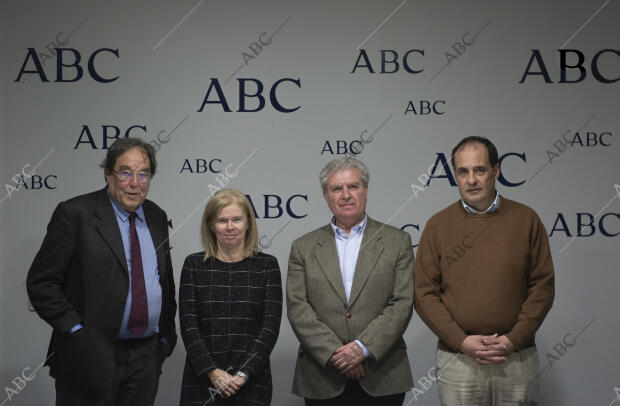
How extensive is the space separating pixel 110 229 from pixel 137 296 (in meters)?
0.28

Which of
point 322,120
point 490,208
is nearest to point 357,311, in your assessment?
point 490,208

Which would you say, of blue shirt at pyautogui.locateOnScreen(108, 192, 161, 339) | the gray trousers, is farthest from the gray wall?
the gray trousers

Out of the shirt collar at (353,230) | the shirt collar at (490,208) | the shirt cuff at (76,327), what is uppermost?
Result: the shirt collar at (490,208)

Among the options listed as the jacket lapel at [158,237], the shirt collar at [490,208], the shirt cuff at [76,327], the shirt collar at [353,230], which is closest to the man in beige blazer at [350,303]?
the shirt collar at [353,230]

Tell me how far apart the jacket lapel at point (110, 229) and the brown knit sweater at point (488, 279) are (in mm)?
1165

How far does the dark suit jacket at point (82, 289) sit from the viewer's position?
240 cm

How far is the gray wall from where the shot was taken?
3.78m

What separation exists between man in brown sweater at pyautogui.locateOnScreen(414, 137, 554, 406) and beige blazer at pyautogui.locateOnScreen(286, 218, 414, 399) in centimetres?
11

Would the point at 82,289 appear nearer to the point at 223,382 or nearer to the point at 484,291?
the point at 223,382

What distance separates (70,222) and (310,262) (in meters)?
0.94

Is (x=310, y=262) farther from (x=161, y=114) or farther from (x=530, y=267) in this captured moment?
(x=161, y=114)

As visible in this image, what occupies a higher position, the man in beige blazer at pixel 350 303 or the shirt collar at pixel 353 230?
the shirt collar at pixel 353 230

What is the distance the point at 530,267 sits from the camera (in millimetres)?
2525

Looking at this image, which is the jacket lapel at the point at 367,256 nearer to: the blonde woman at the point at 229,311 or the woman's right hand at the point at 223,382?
the blonde woman at the point at 229,311
